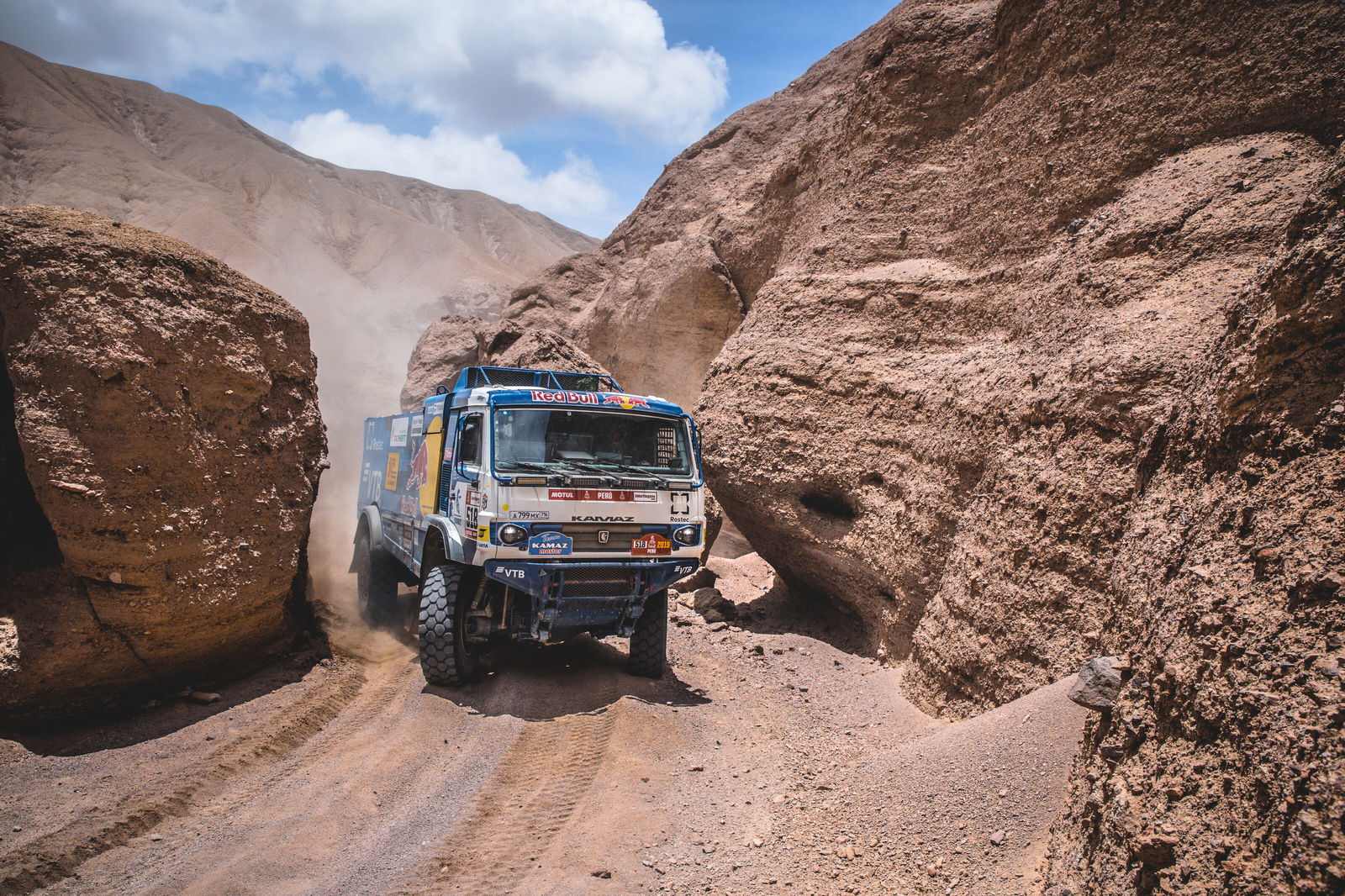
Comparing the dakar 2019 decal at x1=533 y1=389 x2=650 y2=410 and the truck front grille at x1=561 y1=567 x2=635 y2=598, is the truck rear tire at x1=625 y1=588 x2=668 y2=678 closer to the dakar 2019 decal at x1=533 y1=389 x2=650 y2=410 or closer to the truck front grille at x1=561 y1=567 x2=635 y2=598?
the truck front grille at x1=561 y1=567 x2=635 y2=598

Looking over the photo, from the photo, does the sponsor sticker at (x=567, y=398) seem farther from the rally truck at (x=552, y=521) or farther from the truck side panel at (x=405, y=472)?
the truck side panel at (x=405, y=472)

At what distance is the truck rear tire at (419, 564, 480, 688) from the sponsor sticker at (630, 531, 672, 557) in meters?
1.75

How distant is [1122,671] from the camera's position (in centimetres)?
334

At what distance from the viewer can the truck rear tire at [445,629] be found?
23.9 feet

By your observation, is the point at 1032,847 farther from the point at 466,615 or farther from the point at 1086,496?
the point at 466,615

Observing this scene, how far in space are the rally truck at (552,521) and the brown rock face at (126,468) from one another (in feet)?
5.47

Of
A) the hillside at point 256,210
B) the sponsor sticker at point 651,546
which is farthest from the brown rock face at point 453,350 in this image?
the hillside at point 256,210

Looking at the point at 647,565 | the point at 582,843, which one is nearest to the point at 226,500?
the point at 647,565

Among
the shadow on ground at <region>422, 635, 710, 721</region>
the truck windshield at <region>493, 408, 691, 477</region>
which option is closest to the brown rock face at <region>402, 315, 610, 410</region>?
the truck windshield at <region>493, 408, 691, 477</region>

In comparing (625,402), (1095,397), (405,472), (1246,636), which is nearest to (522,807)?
(625,402)

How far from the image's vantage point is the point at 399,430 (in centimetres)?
1016

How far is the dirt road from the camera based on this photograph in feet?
13.9

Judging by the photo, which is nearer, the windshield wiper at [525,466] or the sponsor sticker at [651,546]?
the windshield wiper at [525,466]

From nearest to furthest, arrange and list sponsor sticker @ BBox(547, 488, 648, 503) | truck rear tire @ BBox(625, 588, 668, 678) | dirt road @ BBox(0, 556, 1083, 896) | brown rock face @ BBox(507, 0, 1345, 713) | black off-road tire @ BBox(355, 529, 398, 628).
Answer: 1. dirt road @ BBox(0, 556, 1083, 896)
2. brown rock face @ BBox(507, 0, 1345, 713)
3. sponsor sticker @ BBox(547, 488, 648, 503)
4. truck rear tire @ BBox(625, 588, 668, 678)
5. black off-road tire @ BBox(355, 529, 398, 628)
